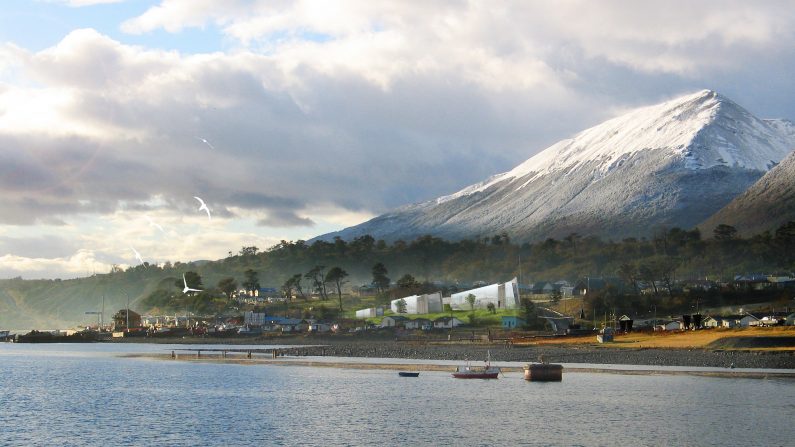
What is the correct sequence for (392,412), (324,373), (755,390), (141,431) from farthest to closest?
1. (324,373)
2. (755,390)
3. (392,412)
4. (141,431)

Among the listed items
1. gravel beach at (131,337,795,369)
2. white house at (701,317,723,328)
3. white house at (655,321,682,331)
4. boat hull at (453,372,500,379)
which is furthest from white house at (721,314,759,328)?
boat hull at (453,372,500,379)

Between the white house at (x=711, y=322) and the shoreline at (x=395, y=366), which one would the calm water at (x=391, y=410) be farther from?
the white house at (x=711, y=322)

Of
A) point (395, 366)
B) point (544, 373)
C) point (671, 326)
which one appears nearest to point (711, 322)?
point (671, 326)

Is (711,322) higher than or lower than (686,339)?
higher

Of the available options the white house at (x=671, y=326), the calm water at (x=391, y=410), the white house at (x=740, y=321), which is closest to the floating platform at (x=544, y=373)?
the calm water at (x=391, y=410)

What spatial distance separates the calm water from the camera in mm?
70938

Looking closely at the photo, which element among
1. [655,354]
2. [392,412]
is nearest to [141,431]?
[392,412]

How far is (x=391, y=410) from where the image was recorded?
281 feet

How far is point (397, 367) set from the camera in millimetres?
130000

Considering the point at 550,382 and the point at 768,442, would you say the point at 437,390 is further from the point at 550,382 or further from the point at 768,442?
the point at 768,442

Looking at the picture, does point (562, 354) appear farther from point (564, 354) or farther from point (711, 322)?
point (711, 322)

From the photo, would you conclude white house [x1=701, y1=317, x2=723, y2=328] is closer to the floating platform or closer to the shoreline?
the shoreline

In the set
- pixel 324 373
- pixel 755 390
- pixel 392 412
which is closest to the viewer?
pixel 392 412

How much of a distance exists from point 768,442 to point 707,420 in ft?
33.8
